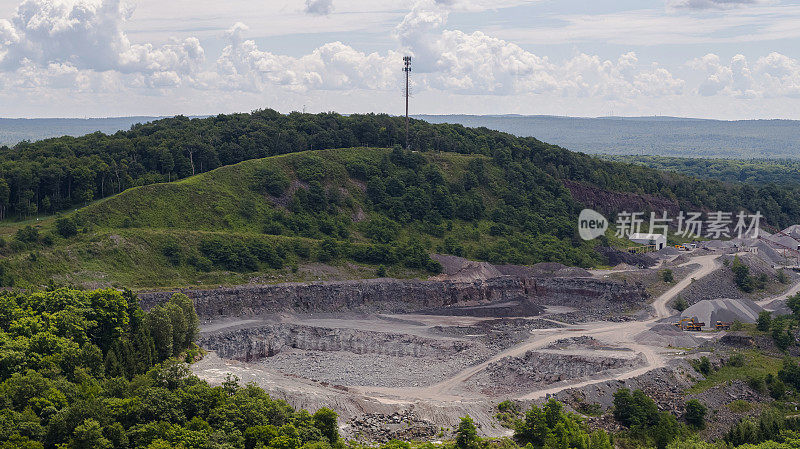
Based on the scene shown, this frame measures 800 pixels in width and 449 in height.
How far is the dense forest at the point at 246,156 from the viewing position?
10250 centimetres

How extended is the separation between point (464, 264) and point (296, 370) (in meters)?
41.0

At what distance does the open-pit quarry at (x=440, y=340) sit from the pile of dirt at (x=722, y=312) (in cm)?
422

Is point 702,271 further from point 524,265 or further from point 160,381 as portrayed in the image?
point 160,381

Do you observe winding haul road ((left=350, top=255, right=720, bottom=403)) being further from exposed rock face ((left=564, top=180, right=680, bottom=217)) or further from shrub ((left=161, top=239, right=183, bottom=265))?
shrub ((left=161, top=239, right=183, bottom=265))

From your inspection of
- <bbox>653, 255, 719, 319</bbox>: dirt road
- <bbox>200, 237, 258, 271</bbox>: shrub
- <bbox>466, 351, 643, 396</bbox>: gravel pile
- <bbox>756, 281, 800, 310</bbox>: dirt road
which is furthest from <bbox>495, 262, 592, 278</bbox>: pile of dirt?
<bbox>200, 237, 258, 271</bbox>: shrub

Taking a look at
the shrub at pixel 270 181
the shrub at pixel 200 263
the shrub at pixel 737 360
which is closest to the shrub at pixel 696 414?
the shrub at pixel 737 360

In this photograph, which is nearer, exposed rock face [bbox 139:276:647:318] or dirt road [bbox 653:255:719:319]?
exposed rock face [bbox 139:276:647:318]

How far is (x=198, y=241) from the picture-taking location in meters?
98.0

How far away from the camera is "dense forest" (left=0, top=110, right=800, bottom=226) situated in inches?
4035

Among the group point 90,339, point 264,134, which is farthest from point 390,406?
point 264,134

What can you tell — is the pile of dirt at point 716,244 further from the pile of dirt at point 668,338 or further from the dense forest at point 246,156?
the pile of dirt at point 668,338

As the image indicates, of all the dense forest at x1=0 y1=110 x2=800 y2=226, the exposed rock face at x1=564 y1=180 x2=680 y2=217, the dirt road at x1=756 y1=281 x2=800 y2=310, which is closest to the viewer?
the dirt road at x1=756 y1=281 x2=800 y2=310

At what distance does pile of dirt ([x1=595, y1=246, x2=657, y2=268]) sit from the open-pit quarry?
4582mm

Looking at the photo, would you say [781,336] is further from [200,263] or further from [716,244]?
[200,263]
